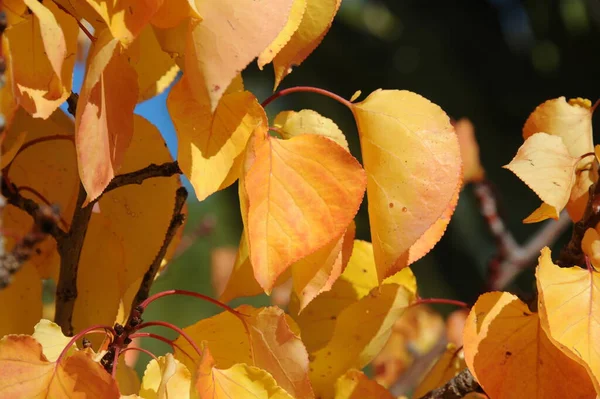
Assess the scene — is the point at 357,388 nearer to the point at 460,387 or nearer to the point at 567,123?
the point at 460,387

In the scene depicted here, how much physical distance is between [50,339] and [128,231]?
0.11 metres

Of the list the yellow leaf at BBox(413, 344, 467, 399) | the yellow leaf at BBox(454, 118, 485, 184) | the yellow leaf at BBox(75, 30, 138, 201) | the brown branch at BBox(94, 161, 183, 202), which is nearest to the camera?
the yellow leaf at BBox(75, 30, 138, 201)

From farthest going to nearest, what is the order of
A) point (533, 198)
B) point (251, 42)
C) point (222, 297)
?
1. point (533, 198)
2. point (222, 297)
3. point (251, 42)

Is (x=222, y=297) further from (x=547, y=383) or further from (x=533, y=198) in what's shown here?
(x=533, y=198)

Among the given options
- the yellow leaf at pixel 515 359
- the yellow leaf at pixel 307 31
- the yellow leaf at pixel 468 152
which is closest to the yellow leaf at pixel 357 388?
the yellow leaf at pixel 515 359

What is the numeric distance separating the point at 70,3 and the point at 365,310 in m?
0.28

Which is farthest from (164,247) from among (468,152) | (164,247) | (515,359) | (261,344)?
(468,152)

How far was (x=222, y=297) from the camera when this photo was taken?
1.41 ft

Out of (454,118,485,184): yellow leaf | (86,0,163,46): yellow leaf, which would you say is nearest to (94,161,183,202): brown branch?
(86,0,163,46): yellow leaf

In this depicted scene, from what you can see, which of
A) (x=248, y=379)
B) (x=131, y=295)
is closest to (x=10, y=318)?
(x=131, y=295)

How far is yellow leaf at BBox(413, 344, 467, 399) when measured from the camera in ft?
1.83

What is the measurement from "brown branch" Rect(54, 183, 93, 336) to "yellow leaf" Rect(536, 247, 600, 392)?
259 millimetres

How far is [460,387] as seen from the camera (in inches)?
17.9

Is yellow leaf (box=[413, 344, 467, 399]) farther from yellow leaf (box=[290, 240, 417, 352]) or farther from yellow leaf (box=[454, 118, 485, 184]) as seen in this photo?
yellow leaf (box=[454, 118, 485, 184])
